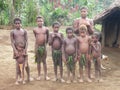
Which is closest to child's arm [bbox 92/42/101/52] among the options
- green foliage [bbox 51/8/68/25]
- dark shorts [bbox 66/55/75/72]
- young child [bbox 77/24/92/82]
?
young child [bbox 77/24/92/82]

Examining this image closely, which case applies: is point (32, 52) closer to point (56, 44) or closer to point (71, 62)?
point (56, 44)

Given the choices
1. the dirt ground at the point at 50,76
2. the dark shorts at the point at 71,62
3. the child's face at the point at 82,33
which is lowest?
the dirt ground at the point at 50,76

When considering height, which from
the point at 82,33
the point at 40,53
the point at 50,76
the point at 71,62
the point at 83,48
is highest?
the point at 82,33

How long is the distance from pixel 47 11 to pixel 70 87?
52.1 feet

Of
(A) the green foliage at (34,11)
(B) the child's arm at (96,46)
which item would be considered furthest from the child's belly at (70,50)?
(A) the green foliage at (34,11)

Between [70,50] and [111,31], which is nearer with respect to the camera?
[70,50]

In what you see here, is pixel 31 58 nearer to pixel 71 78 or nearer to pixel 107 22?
pixel 71 78

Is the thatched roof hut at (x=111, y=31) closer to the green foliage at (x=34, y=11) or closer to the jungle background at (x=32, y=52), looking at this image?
the jungle background at (x=32, y=52)

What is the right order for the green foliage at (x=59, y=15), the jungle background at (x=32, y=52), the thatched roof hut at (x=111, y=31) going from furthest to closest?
1. the green foliage at (x=59, y=15)
2. the thatched roof hut at (x=111, y=31)
3. the jungle background at (x=32, y=52)

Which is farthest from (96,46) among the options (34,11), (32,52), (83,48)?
(34,11)

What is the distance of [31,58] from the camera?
1036cm

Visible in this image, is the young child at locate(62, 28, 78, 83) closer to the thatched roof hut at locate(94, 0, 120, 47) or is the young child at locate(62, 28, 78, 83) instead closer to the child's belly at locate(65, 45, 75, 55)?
the child's belly at locate(65, 45, 75, 55)

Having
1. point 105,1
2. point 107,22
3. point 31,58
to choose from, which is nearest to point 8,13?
point 107,22

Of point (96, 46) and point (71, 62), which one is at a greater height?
point (96, 46)
